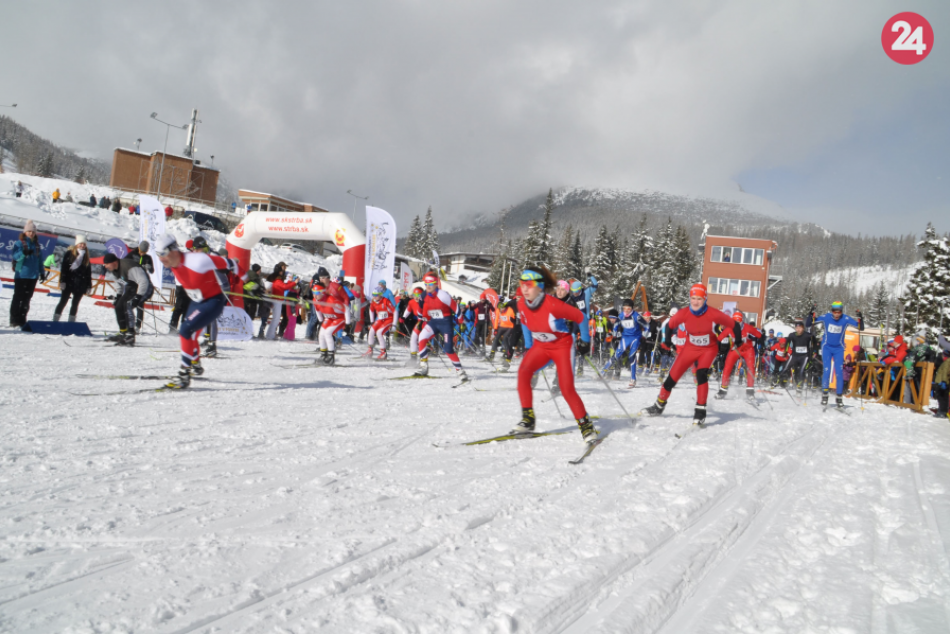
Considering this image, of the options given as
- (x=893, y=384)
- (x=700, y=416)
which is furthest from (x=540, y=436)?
(x=893, y=384)

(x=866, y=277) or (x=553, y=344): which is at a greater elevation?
(x=866, y=277)

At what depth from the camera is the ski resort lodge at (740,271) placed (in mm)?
56188

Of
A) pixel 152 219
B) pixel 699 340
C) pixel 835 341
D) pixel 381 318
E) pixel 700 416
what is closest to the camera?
pixel 700 416

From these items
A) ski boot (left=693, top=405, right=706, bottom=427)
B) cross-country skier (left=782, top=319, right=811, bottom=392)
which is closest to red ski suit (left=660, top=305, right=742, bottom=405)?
ski boot (left=693, top=405, right=706, bottom=427)

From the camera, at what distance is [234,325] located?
988 centimetres

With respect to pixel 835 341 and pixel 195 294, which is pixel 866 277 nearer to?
pixel 835 341

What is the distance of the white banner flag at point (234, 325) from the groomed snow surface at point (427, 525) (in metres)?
3.31

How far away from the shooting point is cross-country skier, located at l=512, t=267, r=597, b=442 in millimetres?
5629

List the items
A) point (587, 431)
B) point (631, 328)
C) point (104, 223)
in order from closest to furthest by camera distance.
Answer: point (587, 431) < point (631, 328) < point (104, 223)

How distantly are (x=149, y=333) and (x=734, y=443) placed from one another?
38.8ft

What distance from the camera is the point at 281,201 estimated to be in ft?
217

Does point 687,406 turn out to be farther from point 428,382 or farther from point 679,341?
point 428,382

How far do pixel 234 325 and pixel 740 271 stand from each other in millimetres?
55726

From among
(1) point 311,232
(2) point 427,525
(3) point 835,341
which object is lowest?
(2) point 427,525
